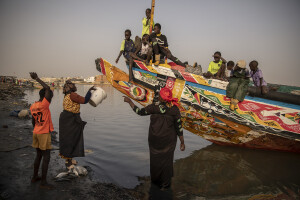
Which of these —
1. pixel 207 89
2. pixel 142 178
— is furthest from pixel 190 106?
pixel 142 178

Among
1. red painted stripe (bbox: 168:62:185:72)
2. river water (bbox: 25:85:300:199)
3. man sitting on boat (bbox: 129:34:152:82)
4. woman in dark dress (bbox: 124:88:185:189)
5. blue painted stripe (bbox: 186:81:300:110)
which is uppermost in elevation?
man sitting on boat (bbox: 129:34:152:82)

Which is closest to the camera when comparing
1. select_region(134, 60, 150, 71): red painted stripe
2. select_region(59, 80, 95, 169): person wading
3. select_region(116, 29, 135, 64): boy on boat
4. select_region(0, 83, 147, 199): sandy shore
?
select_region(0, 83, 147, 199): sandy shore

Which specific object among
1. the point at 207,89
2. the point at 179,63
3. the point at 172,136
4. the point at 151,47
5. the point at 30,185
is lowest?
the point at 30,185

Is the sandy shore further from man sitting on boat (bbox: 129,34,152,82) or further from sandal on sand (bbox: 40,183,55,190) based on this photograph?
man sitting on boat (bbox: 129,34,152,82)

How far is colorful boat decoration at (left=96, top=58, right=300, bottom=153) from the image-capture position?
14.6ft

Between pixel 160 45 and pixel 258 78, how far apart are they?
269 cm

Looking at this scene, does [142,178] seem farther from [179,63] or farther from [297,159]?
[297,159]

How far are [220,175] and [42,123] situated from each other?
12.8 feet

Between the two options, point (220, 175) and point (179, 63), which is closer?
point (220, 175)

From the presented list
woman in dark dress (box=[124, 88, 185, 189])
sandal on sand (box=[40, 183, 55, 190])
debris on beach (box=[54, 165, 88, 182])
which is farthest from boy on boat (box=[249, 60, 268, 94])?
sandal on sand (box=[40, 183, 55, 190])

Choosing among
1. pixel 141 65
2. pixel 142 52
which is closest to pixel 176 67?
pixel 141 65

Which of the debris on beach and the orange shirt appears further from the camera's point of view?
the debris on beach

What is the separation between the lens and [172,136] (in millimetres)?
3205

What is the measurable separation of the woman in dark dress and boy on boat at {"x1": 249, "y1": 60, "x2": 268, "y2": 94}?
249 centimetres
